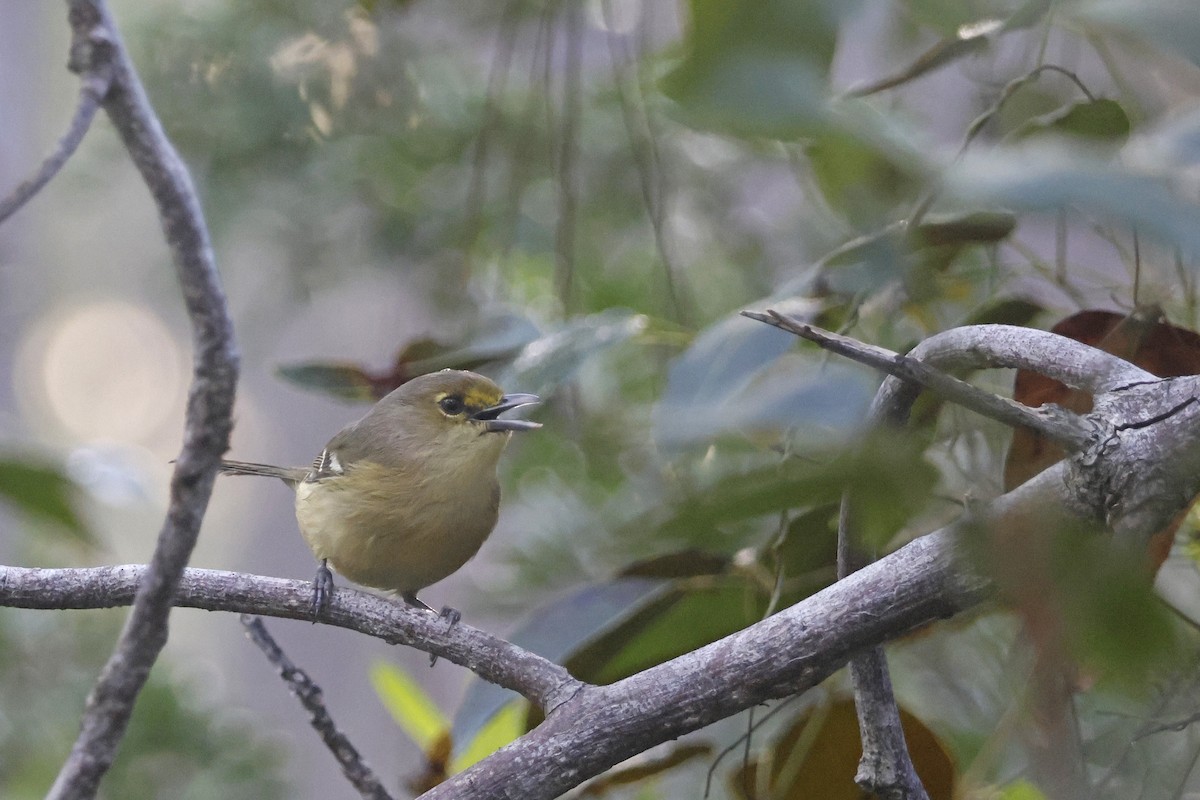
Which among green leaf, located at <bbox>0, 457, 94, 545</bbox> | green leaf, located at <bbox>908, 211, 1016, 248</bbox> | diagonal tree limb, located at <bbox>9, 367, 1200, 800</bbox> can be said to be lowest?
diagonal tree limb, located at <bbox>9, 367, 1200, 800</bbox>

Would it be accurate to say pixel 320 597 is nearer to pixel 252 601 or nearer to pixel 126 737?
pixel 252 601

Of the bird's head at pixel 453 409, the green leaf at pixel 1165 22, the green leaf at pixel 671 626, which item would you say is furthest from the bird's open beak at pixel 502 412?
the green leaf at pixel 1165 22

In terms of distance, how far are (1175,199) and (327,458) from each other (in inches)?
61.1

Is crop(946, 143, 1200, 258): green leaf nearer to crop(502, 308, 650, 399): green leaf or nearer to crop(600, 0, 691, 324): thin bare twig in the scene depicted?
crop(502, 308, 650, 399): green leaf

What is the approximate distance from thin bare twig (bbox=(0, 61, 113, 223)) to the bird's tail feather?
1344 mm

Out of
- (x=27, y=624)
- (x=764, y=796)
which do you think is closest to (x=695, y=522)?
(x=764, y=796)

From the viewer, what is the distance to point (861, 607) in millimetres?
748

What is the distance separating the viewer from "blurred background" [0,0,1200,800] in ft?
1.06

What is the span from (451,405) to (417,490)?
0.54 feet

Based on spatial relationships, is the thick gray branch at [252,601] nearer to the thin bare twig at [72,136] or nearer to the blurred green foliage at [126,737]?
the thin bare twig at [72,136]

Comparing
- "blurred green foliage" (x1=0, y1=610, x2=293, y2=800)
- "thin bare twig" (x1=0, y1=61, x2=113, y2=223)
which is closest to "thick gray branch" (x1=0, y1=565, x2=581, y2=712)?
"thin bare twig" (x1=0, y1=61, x2=113, y2=223)

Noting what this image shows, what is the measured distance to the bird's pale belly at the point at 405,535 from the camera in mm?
1450

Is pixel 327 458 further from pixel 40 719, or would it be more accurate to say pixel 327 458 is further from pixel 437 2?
pixel 437 2

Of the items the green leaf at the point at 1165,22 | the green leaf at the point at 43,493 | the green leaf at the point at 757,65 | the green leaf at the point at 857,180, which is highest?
the green leaf at the point at 857,180
